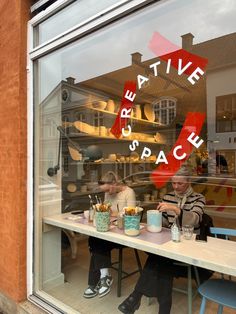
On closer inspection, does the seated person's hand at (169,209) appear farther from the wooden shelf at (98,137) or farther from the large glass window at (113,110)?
the wooden shelf at (98,137)

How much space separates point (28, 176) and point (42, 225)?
46cm

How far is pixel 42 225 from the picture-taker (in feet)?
7.66

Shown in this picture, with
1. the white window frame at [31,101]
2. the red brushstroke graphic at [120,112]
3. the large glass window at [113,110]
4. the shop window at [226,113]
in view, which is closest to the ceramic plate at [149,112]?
the large glass window at [113,110]

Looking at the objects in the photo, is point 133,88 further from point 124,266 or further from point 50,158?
point 124,266

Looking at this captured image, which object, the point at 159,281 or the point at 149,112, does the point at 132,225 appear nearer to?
the point at 159,281

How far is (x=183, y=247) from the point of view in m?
1.64

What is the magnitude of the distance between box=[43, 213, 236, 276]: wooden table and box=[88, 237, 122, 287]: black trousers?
0.86 feet

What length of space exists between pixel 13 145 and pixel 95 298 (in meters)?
1.42

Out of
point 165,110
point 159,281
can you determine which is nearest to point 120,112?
point 165,110

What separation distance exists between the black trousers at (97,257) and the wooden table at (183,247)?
263 millimetres

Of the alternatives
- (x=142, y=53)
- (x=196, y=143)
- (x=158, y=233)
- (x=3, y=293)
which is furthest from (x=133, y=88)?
(x=3, y=293)

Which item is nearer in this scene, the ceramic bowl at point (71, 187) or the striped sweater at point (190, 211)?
the striped sweater at point (190, 211)

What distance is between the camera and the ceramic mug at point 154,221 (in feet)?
6.40

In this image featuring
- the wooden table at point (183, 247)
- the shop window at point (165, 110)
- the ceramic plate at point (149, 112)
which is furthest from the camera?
the shop window at point (165, 110)
